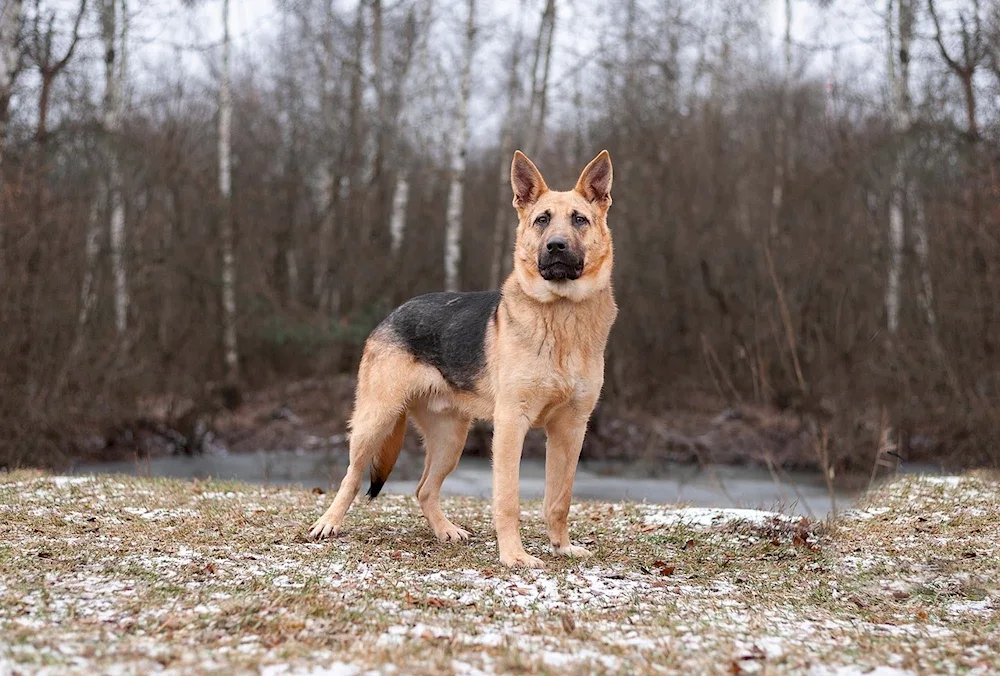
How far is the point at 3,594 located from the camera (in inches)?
190

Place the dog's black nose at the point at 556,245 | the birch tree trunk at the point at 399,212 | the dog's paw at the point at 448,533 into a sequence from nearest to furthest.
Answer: the dog's black nose at the point at 556,245 → the dog's paw at the point at 448,533 → the birch tree trunk at the point at 399,212

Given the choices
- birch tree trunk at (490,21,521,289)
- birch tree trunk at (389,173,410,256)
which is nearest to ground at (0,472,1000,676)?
birch tree trunk at (490,21,521,289)

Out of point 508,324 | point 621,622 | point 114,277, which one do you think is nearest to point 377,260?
point 114,277

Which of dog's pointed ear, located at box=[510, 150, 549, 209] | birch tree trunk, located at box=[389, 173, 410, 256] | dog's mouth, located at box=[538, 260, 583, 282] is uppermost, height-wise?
birch tree trunk, located at box=[389, 173, 410, 256]

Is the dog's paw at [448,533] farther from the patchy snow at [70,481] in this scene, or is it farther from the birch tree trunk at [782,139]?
the birch tree trunk at [782,139]

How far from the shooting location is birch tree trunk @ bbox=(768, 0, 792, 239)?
20.8 m

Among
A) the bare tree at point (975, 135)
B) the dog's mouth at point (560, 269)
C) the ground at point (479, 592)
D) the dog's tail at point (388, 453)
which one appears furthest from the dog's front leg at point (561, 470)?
the bare tree at point (975, 135)

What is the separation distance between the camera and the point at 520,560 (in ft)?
19.7

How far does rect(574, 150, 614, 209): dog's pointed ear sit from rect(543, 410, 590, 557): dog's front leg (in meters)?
1.46

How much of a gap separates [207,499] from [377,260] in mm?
16090

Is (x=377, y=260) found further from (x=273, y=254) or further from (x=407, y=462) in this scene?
(x=407, y=462)

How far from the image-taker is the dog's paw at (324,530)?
6.64m

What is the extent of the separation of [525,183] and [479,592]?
276 centimetres

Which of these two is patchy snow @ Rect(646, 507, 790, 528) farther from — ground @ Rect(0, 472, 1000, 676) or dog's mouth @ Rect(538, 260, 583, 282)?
dog's mouth @ Rect(538, 260, 583, 282)
